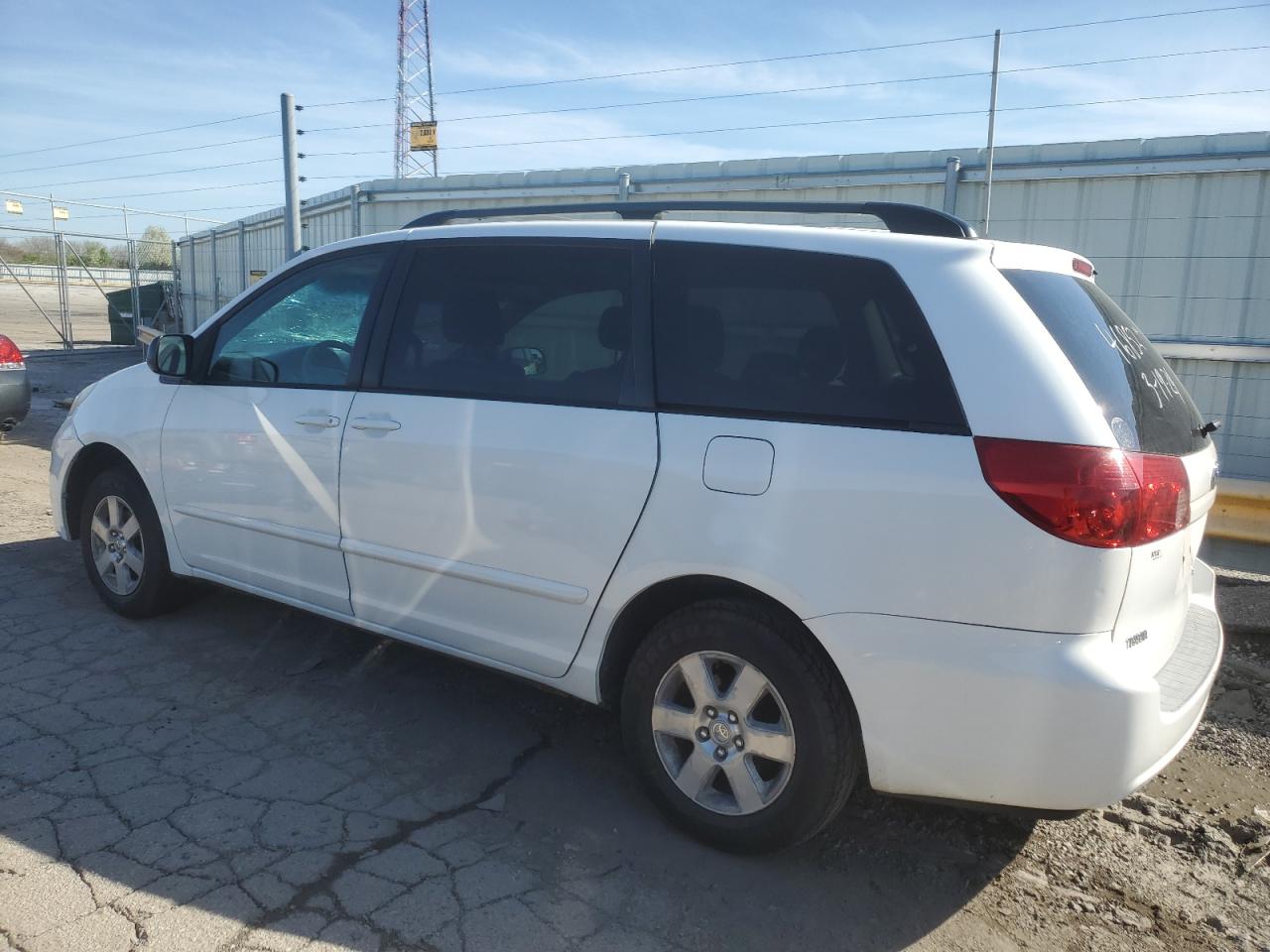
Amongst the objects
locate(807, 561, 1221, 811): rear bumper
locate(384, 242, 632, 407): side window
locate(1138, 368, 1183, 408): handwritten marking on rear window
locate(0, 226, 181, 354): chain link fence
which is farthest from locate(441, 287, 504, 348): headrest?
locate(0, 226, 181, 354): chain link fence

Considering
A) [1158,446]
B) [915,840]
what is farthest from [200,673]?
[1158,446]

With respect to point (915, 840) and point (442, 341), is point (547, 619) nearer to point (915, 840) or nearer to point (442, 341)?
point (442, 341)

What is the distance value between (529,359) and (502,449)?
32 centimetres

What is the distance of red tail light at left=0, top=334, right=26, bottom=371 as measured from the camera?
9539 mm

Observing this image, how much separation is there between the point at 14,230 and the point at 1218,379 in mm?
21459

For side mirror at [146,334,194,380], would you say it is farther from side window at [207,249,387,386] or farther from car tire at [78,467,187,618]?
car tire at [78,467,187,618]

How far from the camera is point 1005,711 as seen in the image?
2416mm

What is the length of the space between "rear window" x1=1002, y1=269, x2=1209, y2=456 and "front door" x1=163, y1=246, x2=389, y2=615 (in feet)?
7.81

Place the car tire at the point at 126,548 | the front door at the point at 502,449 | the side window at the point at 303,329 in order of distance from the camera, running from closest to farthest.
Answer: the front door at the point at 502,449
the side window at the point at 303,329
the car tire at the point at 126,548

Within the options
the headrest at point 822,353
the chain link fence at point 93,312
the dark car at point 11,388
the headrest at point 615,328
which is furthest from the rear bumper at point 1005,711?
the chain link fence at point 93,312

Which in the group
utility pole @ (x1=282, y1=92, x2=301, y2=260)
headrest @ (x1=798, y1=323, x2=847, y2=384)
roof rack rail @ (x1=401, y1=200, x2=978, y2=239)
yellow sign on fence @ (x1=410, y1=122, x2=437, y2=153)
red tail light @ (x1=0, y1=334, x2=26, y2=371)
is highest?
yellow sign on fence @ (x1=410, y1=122, x2=437, y2=153)

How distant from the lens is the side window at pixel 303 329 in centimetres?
387

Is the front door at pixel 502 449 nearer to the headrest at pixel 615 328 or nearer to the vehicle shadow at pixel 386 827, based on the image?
the headrest at pixel 615 328

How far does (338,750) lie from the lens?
138 inches
